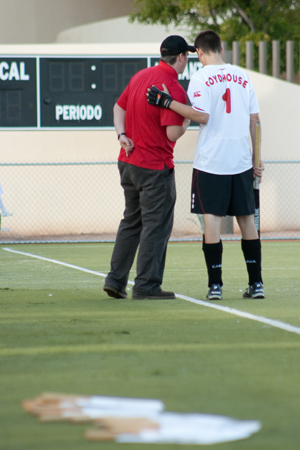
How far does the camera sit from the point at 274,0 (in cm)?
2447

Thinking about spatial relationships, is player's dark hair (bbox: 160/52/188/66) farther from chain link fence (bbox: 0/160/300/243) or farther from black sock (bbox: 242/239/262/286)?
chain link fence (bbox: 0/160/300/243)

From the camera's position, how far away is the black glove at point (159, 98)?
225 inches

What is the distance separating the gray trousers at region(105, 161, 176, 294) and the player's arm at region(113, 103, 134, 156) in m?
0.14

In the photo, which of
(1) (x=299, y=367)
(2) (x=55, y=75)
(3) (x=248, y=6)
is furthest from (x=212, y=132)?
(3) (x=248, y=6)

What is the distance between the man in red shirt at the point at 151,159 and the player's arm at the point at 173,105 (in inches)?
3.8

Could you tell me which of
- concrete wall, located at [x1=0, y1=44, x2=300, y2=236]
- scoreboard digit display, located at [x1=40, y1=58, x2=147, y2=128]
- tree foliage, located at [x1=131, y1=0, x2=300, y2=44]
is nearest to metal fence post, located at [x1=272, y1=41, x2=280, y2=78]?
concrete wall, located at [x1=0, y1=44, x2=300, y2=236]

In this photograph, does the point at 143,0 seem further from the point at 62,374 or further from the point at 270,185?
the point at 62,374

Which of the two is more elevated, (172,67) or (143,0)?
(143,0)

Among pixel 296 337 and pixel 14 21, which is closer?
pixel 296 337

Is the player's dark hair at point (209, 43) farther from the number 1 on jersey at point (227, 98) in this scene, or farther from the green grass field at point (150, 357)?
the green grass field at point (150, 357)

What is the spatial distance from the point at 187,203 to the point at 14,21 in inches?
649

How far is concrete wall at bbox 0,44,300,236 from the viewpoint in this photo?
16.2m

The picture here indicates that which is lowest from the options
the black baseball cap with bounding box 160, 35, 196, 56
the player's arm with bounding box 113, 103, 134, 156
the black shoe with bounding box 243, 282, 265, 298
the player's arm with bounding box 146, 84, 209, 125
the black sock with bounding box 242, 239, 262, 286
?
the black shoe with bounding box 243, 282, 265, 298

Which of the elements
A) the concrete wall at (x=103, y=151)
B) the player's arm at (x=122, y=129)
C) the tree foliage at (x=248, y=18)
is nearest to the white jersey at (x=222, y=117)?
the player's arm at (x=122, y=129)
